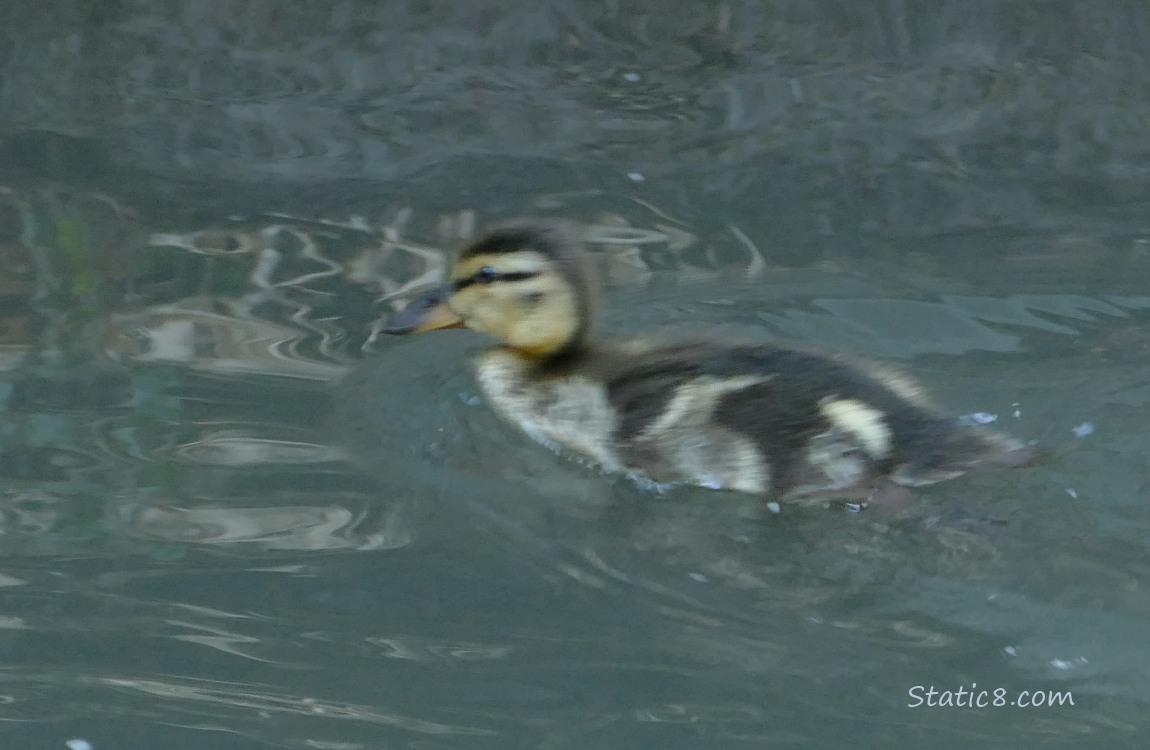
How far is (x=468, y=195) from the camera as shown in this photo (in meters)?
4.18

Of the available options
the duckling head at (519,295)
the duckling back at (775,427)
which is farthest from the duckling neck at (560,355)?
the duckling back at (775,427)

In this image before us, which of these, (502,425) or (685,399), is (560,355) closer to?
(502,425)

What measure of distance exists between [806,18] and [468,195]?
1523 millimetres

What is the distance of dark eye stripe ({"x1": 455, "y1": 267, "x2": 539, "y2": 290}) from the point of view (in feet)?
10.1

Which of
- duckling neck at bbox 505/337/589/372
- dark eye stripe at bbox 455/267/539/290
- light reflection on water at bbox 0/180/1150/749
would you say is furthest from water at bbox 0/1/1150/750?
dark eye stripe at bbox 455/267/539/290

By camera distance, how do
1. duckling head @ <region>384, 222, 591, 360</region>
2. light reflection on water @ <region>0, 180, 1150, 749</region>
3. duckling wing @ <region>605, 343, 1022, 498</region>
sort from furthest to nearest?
duckling head @ <region>384, 222, 591, 360</region> < duckling wing @ <region>605, 343, 1022, 498</region> < light reflection on water @ <region>0, 180, 1150, 749</region>

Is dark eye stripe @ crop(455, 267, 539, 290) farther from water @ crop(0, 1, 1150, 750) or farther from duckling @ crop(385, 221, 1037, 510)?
water @ crop(0, 1, 1150, 750)

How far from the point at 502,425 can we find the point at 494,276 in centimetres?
33

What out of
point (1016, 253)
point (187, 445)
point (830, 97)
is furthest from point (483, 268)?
point (830, 97)

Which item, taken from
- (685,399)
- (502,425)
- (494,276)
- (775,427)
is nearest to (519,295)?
(494,276)

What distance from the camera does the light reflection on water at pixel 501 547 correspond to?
227 cm

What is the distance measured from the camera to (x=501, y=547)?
2688 millimetres

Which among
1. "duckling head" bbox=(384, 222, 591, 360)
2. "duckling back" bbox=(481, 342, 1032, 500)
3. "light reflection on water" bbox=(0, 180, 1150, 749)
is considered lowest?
"light reflection on water" bbox=(0, 180, 1150, 749)

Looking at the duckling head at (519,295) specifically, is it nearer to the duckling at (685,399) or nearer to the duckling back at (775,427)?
the duckling at (685,399)
